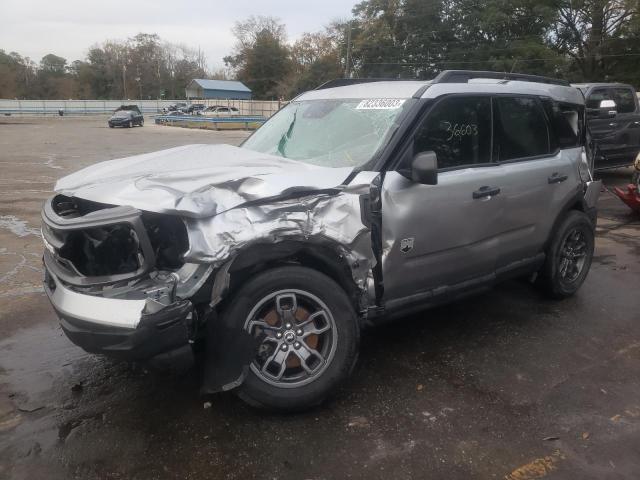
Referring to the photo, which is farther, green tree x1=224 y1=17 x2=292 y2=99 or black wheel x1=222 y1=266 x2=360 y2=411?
green tree x1=224 y1=17 x2=292 y2=99

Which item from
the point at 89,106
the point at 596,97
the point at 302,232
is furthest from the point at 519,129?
the point at 89,106

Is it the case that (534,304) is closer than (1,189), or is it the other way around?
(534,304)

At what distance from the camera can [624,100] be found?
11.6m

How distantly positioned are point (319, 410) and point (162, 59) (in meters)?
107

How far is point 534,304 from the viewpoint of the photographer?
16.0 ft

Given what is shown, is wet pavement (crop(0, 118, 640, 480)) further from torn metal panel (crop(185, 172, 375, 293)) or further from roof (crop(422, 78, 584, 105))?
roof (crop(422, 78, 584, 105))

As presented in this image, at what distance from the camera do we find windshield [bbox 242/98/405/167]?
3.55 m

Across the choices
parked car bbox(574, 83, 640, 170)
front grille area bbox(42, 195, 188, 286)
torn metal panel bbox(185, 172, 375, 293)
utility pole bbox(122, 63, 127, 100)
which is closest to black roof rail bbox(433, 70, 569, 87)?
torn metal panel bbox(185, 172, 375, 293)

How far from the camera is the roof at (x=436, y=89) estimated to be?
3.73 metres

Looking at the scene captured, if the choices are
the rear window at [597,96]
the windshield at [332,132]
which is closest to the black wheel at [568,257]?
the windshield at [332,132]

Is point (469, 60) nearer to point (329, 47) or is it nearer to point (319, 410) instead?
point (329, 47)

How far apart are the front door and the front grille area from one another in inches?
49.6

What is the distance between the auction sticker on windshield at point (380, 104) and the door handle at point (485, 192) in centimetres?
82

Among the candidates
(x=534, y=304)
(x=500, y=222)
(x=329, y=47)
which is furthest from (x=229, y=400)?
(x=329, y=47)
